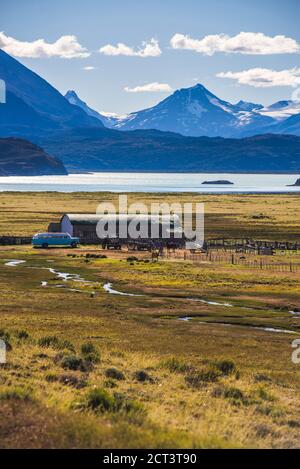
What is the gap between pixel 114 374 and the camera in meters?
27.0

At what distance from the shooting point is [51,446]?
1518cm

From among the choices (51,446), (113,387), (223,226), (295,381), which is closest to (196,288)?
(295,381)

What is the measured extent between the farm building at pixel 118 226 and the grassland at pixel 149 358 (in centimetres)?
3570

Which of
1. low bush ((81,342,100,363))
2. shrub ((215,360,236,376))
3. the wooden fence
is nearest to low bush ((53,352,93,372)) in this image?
low bush ((81,342,100,363))

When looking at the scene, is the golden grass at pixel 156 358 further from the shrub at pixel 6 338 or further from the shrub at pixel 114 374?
the shrub at pixel 6 338

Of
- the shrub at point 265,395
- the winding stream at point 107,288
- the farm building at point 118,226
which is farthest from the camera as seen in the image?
the farm building at point 118,226

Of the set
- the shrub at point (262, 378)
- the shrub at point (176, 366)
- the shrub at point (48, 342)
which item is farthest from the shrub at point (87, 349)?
the shrub at point (262, 378)

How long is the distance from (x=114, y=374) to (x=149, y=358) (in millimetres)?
7216

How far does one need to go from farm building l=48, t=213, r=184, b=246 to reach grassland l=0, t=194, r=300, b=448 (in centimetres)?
3570

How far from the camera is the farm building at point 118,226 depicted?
401 ft

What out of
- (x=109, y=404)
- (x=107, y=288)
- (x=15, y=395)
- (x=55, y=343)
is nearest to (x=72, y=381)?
(x=109, y=404)

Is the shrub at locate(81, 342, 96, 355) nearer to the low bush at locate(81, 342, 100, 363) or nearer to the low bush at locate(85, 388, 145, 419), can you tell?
the low bush at locate(81, 342, 100, 363)

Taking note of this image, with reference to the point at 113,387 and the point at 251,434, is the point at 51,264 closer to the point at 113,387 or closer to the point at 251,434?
the point at 113,387

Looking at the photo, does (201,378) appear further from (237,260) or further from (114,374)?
(237,260)
